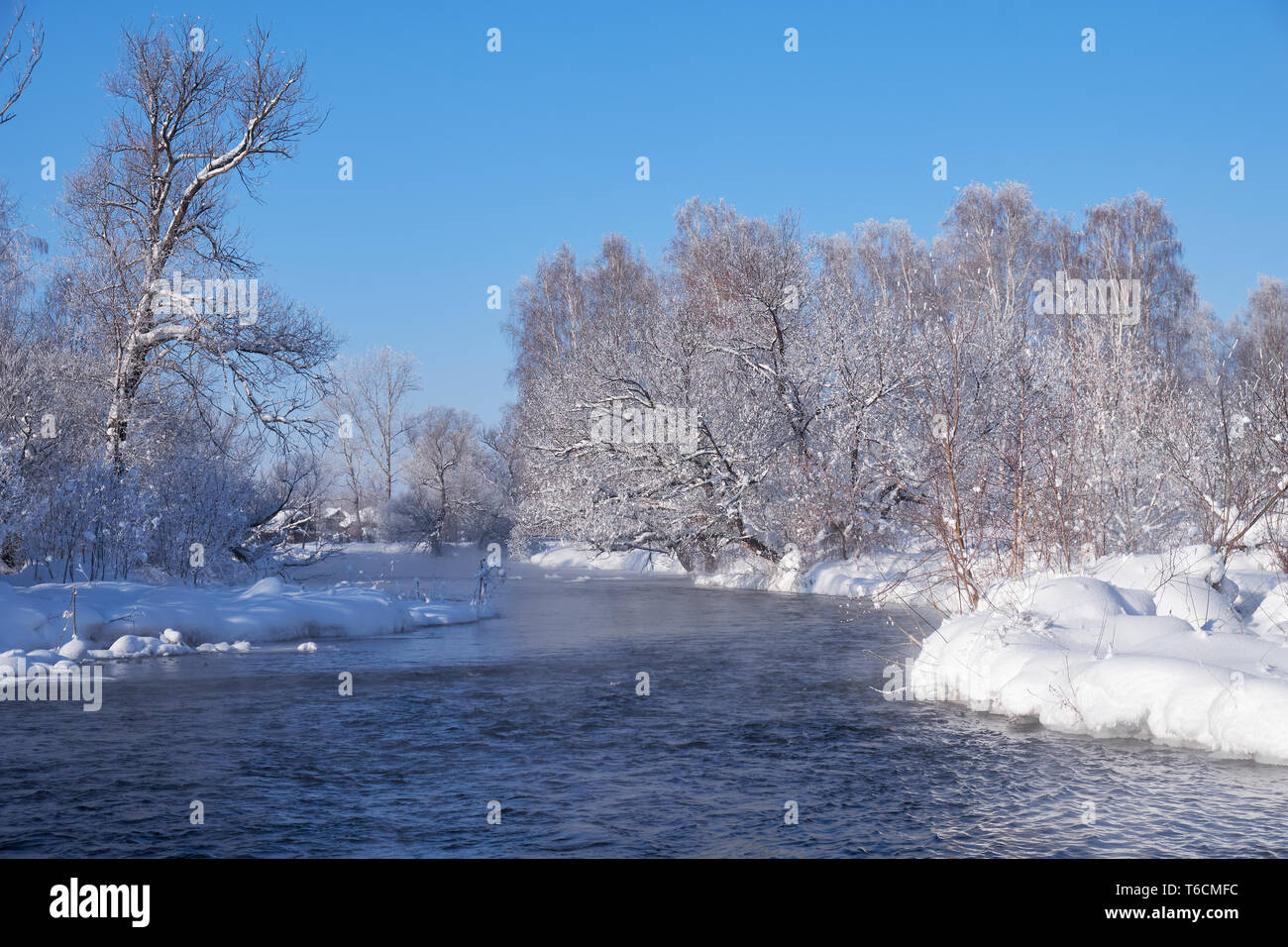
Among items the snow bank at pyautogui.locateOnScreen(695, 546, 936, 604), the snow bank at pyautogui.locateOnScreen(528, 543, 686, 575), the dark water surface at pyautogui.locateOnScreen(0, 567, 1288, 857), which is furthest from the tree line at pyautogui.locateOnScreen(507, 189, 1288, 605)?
the dark water surface at pyautogui.locateOnScreen(0, 567, 1288, 857)

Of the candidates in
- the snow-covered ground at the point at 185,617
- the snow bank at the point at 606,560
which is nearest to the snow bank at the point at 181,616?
the snow-covered ground at the point at 185,617

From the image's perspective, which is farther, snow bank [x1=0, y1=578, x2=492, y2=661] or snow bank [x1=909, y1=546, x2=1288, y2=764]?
snow bank [x1=0, y1=578, x2=492, y2=661]

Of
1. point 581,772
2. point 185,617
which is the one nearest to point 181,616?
point 185,617

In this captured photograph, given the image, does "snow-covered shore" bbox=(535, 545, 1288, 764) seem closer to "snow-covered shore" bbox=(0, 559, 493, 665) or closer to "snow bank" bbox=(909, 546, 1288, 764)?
"snow bank" bbox=(909, 546, 1288, 764)

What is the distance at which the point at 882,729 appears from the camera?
32.1ft

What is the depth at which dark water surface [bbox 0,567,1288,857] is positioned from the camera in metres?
6.44

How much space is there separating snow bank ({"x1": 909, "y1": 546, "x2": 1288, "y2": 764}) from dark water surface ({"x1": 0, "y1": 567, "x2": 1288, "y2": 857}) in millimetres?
369

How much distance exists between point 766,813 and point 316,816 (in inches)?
119

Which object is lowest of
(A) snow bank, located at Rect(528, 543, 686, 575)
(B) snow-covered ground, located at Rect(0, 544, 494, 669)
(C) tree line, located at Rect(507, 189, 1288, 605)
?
(A) snow bank, located at Rect(528, 543, 686, 575)

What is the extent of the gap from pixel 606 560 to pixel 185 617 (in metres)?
27.4

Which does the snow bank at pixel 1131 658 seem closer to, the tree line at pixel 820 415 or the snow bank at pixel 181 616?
the tree line at pixel 820 415

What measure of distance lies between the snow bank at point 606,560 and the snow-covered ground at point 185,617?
13581 millimetres
